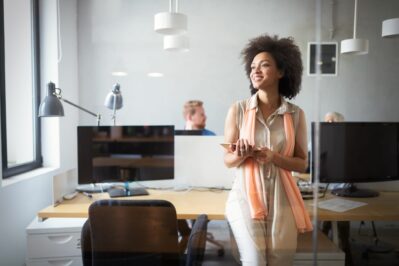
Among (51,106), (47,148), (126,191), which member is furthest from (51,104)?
(126,191)

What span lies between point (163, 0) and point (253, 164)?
4.30 ft

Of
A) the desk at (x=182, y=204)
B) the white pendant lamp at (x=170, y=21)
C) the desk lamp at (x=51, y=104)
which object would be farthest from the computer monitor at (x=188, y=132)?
the white pendant lamp at (x=170, y=21)

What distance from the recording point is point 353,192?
170 cm

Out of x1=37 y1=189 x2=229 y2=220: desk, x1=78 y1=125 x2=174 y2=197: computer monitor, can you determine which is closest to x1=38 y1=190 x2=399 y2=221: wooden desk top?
x1=37 y1=189 x2=229 y2=220: desk

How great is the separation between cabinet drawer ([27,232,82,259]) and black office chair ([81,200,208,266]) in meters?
0.19

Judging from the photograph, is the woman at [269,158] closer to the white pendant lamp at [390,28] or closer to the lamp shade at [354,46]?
the lamp shade at [354,46]

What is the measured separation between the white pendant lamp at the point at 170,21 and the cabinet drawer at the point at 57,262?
4.68ft

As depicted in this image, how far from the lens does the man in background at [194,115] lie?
2.00 meters

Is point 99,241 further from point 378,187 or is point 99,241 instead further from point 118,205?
point 378,187

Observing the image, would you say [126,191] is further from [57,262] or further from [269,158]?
[269,158]

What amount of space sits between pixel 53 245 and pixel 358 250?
5.11 feet

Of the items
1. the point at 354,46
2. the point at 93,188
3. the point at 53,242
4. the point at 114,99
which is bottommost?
the point at 53,242

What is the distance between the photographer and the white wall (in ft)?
5.39

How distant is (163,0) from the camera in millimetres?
2084
